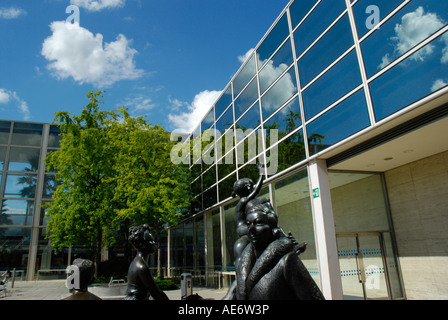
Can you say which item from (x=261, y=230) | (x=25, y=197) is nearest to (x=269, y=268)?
(x=261, y=230)

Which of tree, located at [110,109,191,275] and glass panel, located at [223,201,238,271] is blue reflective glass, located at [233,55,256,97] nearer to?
tree, located at [110,109,191,275]

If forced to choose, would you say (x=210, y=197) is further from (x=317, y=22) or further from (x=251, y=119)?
(x=317, y=22)

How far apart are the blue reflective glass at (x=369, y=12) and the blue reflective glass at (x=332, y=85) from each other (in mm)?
710

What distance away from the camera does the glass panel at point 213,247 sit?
1881 cm

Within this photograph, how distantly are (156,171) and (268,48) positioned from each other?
30.4 ft

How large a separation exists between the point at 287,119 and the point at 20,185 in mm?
28899

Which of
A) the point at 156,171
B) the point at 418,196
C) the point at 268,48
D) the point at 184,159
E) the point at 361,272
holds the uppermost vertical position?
the point at 268,48

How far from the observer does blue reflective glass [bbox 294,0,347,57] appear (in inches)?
402

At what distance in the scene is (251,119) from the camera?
1539cm

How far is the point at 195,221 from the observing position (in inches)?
908

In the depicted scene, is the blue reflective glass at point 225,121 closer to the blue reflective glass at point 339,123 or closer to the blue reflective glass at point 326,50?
the blue reflective glass at point 326,50

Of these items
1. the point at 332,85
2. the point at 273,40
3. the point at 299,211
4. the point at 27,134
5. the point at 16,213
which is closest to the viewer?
the point at 332,85

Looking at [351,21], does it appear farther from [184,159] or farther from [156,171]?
[184,159]
